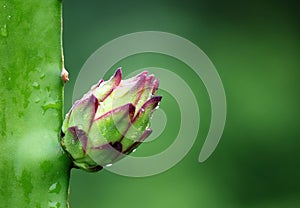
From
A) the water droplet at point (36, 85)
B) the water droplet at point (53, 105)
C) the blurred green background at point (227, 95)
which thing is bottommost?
the blurred green background at point (227, 95)

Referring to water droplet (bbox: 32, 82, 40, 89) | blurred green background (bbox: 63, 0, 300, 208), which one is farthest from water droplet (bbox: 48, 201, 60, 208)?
blurred green background (bbox: 63, 0, 300, 208)

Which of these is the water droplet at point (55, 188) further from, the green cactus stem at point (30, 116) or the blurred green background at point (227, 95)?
the blurred green background at point (227, 95)

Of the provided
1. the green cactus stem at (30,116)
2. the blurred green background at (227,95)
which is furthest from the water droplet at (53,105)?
the blurred green background at (227,95)

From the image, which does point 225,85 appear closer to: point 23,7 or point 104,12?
point 104,12

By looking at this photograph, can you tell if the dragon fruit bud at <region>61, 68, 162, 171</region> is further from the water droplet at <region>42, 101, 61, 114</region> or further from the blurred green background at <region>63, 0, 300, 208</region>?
the blurred green background at <region>63, 0, 300, 208</region>

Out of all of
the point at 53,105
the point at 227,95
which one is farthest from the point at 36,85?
the point at 227,95

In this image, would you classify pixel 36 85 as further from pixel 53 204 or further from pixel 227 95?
pixel 227 95

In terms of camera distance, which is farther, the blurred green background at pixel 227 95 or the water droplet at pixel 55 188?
the blurred green background at pixel 227 95
